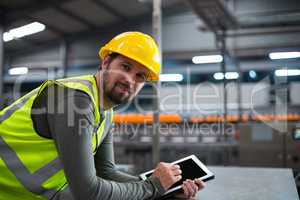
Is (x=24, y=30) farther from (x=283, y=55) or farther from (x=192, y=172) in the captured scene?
(x=192, y=172)

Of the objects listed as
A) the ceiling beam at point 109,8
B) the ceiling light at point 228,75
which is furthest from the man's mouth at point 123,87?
the ceiling light at point 228,75

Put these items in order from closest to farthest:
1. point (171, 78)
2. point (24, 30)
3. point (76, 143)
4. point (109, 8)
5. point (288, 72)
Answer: point (76, 143), point (24, 30), point (109, 8), point (288, 72), point (171, 78)

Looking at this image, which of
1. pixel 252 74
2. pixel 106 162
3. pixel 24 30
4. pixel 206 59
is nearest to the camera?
pixel 106 162

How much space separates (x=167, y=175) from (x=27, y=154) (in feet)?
1.56

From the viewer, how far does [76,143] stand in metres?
0.98

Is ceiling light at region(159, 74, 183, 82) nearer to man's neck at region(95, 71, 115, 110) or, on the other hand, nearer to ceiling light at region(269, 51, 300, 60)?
ceiling light at region(269, 51, 300, 60)

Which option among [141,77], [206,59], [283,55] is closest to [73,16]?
[206,59]

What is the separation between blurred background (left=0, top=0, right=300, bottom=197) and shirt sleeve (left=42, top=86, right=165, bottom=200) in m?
3.60

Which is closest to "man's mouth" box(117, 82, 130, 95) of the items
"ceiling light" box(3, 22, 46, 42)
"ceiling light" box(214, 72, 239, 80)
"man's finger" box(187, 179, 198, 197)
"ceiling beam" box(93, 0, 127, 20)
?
"man's finger" box(187, 179, 198, 197)

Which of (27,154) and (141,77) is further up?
(141,77)

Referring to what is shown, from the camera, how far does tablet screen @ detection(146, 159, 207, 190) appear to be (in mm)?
1212

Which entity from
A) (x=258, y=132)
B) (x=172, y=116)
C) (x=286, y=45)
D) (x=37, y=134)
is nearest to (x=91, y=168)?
(x=37, y=134)

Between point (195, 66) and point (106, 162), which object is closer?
point (106, 162)

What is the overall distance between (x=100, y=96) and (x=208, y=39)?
7.88 m
